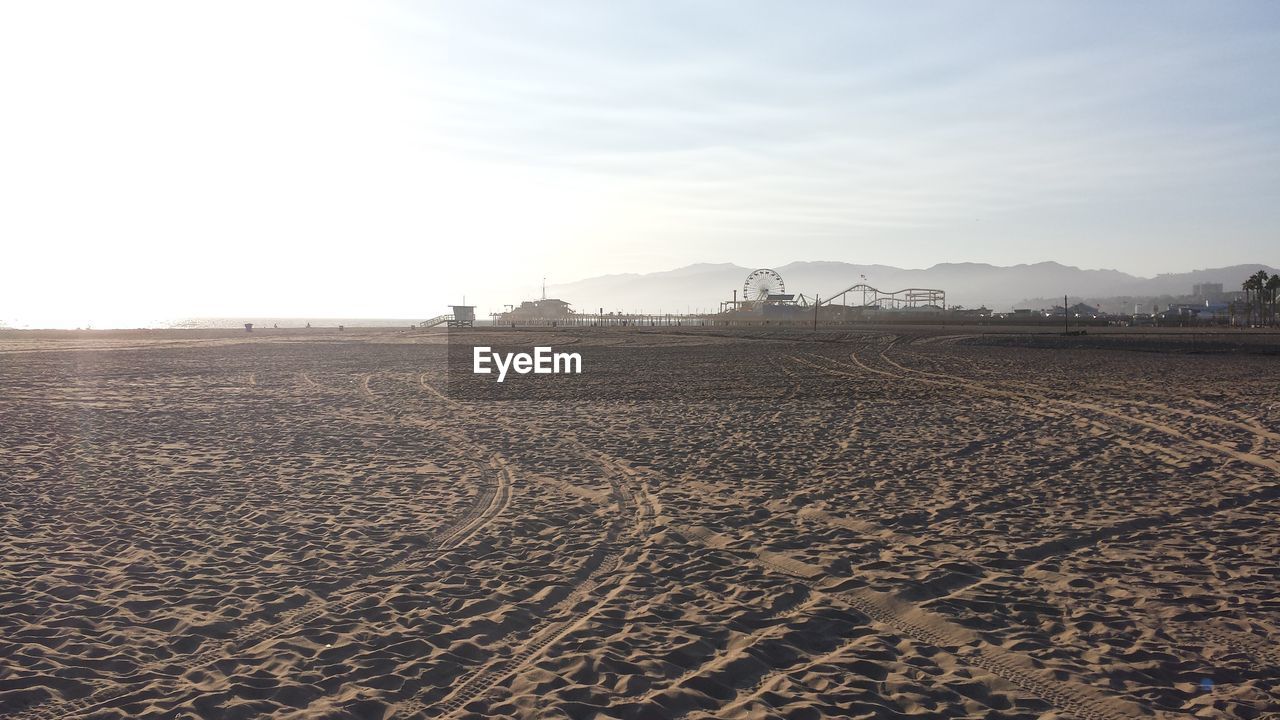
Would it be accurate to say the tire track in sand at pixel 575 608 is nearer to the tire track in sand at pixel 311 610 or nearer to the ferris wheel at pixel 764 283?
the tire track in sand at pixel 311 610

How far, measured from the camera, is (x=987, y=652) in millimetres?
5199

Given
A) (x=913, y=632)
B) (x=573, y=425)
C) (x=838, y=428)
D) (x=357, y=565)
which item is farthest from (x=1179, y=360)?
(x=357, y=565)

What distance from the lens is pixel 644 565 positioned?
22.9ft

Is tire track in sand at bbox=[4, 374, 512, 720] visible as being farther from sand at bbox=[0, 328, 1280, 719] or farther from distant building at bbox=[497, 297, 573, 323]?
distant building at bbox=[497, 297, 573, 323]

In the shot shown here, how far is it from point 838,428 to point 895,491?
4.71 m

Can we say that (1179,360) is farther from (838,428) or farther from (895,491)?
(895,491)

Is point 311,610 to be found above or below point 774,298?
below

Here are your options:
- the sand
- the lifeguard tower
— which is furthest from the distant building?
the sand

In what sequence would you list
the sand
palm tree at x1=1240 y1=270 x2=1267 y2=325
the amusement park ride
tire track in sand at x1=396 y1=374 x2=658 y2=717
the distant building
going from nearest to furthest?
tire track in sand at x1=396 y1=374 x2=658 y2=717 → the sand → palm tree at x1=1240 y1=270 x2=1267 y2=325 → the amusement park ride → the distant building

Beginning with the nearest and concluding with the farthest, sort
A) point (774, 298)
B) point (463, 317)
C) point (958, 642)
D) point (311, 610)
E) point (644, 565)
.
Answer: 1. point (958, 642)
2. point (311, 610)
3. point (644, 565)
4. point (463, 317)
5. point (774, 298)

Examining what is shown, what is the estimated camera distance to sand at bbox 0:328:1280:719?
4750 mm

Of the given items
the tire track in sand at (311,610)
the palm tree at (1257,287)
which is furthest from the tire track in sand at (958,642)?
the palm tree at (1257,287)

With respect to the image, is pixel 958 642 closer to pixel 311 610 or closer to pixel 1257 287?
pixel 311 610

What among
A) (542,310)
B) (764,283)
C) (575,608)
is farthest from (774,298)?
(575,608)
